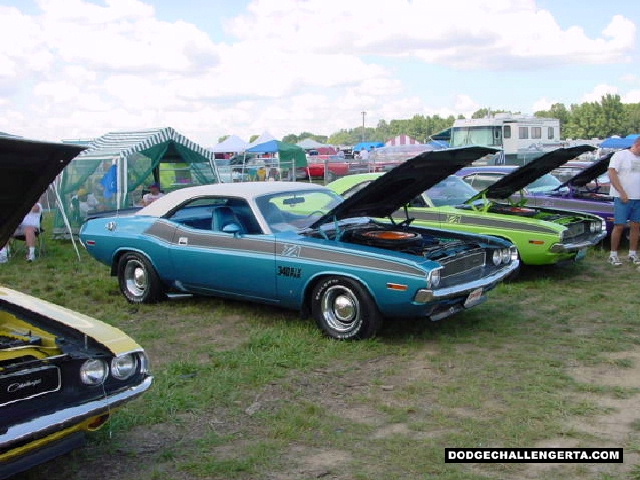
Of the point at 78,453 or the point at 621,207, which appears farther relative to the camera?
the point at 621,207

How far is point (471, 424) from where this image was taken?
13.8 ft

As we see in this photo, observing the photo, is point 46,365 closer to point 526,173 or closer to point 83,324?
point 83,324

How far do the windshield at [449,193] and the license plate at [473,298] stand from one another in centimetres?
332

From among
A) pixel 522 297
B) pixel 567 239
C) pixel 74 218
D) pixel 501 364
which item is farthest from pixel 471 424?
pixel 74 218

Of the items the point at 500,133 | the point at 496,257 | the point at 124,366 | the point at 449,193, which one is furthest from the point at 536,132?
the point at 124,366

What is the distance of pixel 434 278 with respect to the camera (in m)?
5.59

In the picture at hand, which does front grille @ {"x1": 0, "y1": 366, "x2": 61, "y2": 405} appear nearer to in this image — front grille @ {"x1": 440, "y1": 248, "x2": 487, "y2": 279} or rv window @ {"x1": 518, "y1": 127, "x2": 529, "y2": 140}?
front grille @ {"x1": 440, "y1": 248, "x2": 487, "y2": 279}

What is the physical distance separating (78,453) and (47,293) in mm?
5044

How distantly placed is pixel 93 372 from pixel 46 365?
0.29 m

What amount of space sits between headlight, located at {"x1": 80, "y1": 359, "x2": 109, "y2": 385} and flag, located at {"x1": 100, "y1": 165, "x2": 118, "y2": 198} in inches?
394

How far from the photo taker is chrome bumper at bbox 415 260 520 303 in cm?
547

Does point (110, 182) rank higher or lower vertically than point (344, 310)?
higher

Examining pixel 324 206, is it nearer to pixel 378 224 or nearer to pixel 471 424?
pixel 378 224

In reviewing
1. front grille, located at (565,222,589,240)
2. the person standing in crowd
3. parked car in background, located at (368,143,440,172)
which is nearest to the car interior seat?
front grille, located at (565,222,589,240)
